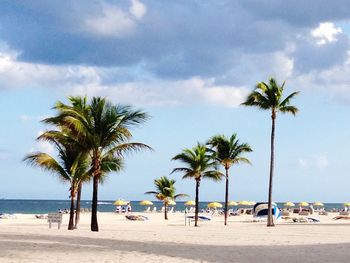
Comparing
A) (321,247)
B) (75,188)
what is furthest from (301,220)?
(321,247)

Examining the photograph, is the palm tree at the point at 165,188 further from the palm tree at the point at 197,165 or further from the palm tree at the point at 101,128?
the palm tree at the point at 101,128

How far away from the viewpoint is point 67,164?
29172mm

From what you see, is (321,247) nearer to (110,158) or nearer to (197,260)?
(197,260)

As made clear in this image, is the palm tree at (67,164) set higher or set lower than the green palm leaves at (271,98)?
lower

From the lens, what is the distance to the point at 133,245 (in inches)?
753

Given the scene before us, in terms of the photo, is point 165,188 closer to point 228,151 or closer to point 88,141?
point 228,151

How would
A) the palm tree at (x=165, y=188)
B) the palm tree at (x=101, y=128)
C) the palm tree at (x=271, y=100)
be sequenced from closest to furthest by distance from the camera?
the palm tree at (x=101, y=128) → the palm tree at (x=271, y=100) → the palm tree at (x=165, y=188)

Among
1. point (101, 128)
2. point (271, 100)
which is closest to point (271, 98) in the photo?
point (271, 100)

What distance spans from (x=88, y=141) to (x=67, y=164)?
3.05 m

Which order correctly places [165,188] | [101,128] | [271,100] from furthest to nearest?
[165,188]
[271,100]
[101,128]

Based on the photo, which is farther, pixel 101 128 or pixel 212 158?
pixel 212 158

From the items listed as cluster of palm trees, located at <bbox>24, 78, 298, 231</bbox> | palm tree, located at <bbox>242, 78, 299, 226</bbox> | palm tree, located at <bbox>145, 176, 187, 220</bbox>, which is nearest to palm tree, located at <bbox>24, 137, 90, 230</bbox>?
cluster of palm trees, located at <bbox>24, 78, 298, 231</bbox>

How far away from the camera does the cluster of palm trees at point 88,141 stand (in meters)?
26.5

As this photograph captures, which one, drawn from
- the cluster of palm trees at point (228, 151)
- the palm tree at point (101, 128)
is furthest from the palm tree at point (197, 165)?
the palm tree at point (101, 128)
